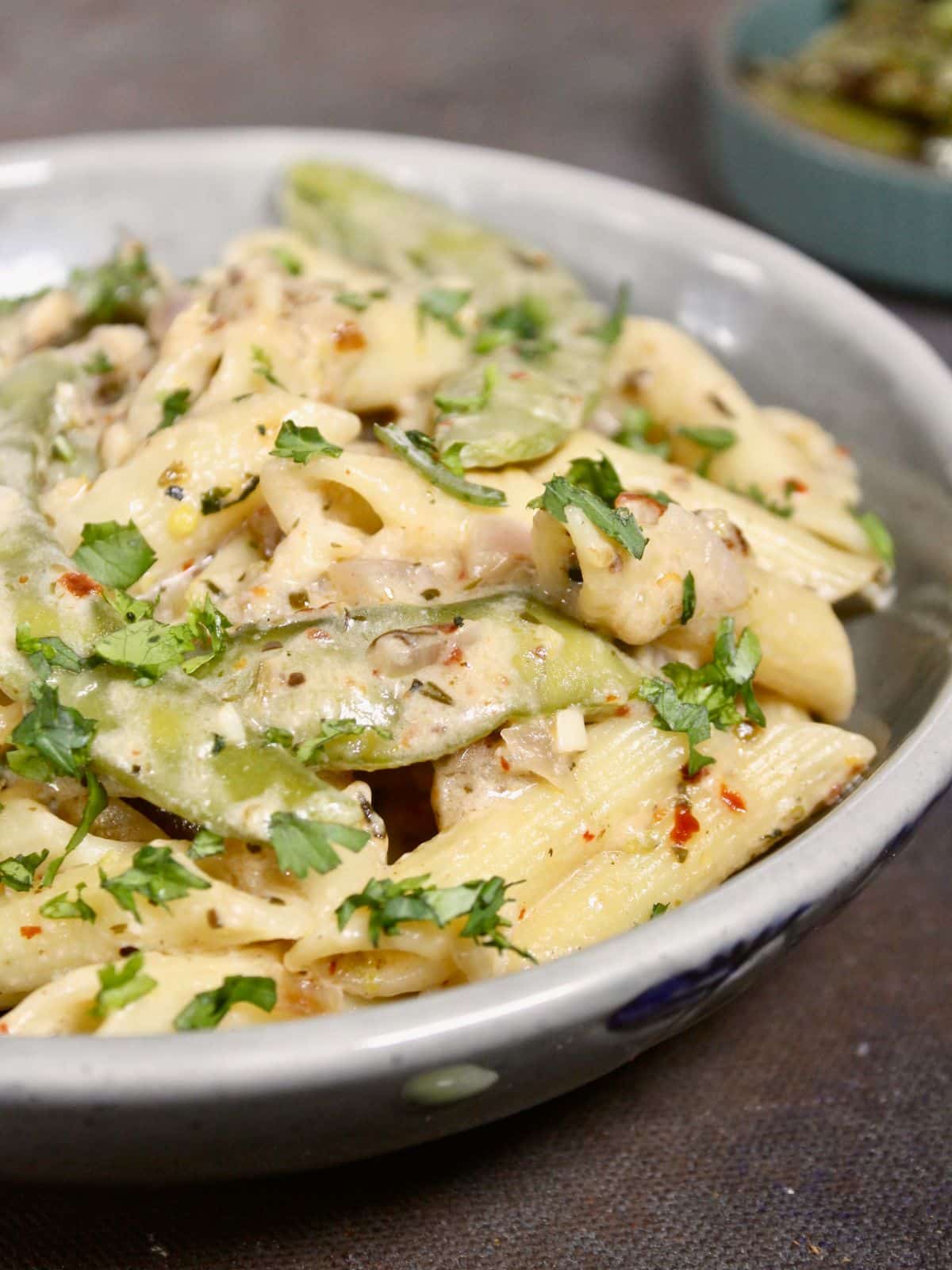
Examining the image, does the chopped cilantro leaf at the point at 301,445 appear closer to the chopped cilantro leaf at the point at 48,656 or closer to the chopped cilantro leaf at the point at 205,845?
the chopped cilantro leaf at the point at 48,656

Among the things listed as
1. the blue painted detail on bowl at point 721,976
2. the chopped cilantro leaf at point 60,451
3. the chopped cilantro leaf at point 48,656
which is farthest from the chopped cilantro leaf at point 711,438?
the chopped cilantro leaf at point 48,656

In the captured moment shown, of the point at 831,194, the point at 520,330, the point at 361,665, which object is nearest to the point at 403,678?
the point at 361,665

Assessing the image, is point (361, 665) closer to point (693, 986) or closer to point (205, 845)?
point (205, 845)

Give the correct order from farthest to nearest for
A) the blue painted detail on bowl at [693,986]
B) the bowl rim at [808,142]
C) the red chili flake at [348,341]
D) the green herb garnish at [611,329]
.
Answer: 1. the bowl rim at [808,142]
2. the green herb garnish at [611,329]
3. the red chili flake at [348,341]
4. the blue painted detail on bowl at [693,986]

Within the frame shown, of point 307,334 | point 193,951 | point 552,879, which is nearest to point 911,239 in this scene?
point 307,334

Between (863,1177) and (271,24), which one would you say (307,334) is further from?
(271,24)

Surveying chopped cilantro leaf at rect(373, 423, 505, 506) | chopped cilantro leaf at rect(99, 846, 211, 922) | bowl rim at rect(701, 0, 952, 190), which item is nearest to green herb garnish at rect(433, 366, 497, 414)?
chopped cilantro leaf at rect(373, 423, 505, 506)
